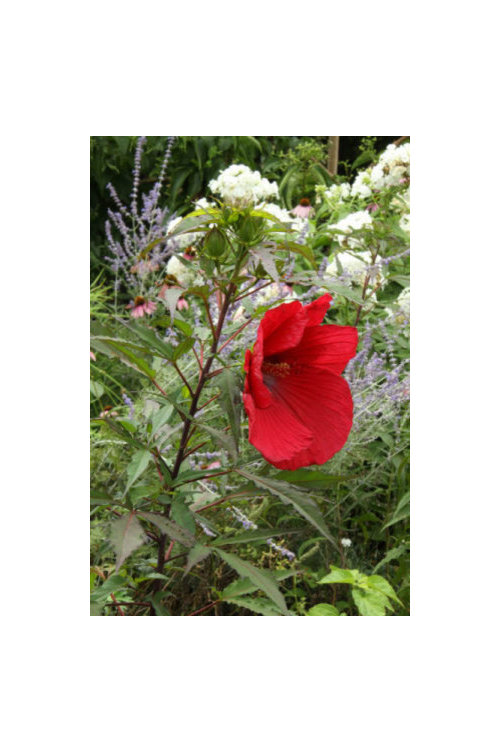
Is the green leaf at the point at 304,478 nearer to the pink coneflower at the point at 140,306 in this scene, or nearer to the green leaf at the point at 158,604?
the green leaf at the point at 158,604

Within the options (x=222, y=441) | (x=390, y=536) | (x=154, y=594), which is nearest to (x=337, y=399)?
(x=222, y=441)

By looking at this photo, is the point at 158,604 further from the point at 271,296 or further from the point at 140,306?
the point at 140,306

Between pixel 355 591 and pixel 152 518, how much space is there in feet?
1.45

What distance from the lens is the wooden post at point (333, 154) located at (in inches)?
89.8

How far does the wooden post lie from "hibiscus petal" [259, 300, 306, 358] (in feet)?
5.32

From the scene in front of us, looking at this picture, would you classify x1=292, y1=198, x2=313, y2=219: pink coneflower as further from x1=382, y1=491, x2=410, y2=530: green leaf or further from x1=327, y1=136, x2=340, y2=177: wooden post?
x1=382, y1=491, x2=410, y2=530: green leaf

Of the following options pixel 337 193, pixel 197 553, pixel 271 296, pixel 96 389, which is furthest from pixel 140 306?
pixel 197 553

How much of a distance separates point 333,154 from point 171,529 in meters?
1.81

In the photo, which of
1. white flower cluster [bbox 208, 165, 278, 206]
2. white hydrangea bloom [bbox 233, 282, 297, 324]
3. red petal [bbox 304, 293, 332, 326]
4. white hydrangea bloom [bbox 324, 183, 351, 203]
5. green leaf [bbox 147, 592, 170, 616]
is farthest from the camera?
white hydrangea bloom [bbox 324, 183, 351, 203]

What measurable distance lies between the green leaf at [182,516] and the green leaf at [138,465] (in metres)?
0.06

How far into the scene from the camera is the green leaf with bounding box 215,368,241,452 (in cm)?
76

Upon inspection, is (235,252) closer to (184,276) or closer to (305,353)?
(305,353)

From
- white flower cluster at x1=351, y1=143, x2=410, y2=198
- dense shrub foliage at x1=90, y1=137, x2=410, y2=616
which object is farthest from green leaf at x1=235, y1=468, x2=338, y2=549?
white flower cluster at x1=351, y1=143, x2=410, y2=198

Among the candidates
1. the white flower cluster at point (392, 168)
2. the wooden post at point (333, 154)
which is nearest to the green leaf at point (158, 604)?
the white flower cluster at point (392, 168)
